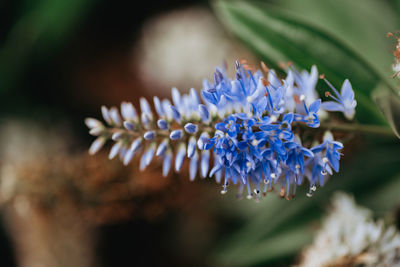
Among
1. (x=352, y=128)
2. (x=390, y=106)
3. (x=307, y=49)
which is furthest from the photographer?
(x=307, y=49)

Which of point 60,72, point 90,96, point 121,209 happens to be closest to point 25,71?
point 60,72

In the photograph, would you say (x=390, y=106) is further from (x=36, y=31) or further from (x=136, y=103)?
(x=36, y=31)

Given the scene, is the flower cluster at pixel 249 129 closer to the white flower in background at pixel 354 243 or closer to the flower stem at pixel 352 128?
the flower stem at pixel 352 128

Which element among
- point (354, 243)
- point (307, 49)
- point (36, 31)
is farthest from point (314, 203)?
point (36, 31)

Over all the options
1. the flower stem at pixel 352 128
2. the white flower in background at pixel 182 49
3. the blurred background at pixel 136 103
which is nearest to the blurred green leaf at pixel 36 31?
the blurred background at pixel 136 103

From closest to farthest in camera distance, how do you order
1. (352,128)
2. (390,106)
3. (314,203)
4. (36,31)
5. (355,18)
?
(390,106) → (352,128) → (314,203) → (355,18) → (36,31)

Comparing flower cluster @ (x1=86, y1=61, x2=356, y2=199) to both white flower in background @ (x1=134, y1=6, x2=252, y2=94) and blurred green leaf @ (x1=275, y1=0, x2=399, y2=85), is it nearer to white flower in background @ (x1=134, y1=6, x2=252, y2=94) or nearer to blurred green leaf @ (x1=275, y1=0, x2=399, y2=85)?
blurred green leaf @ (x1=275, y1=0, x2=399, y2=85)

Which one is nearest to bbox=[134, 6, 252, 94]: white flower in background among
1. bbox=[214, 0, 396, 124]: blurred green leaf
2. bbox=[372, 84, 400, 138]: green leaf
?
bbox=[214, 0, 396, 124]: blurred green leaf
